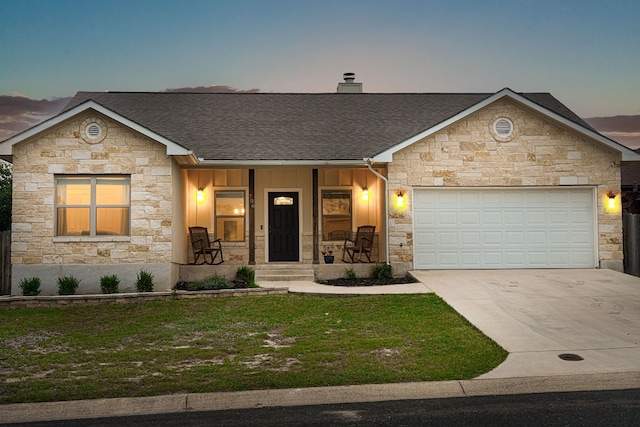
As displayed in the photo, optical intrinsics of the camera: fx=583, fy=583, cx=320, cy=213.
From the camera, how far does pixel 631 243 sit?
15531 millimetres

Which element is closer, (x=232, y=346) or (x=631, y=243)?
(x=232, y=346)

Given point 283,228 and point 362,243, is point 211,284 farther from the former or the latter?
point 362,243

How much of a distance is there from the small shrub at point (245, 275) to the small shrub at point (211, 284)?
43 cm

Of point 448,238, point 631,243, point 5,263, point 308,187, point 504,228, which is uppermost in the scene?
point 308,187

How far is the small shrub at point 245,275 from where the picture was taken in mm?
14577

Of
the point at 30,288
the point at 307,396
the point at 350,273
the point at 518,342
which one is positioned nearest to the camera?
the point at 307,396

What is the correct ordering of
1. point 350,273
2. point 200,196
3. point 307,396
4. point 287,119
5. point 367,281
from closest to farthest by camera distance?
point 307,396 → point 367,281 → point 350,273 → point 200,196 → point 287,119

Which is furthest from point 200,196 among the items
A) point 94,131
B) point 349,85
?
point 349,85

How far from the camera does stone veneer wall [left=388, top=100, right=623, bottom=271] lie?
15.4 metres

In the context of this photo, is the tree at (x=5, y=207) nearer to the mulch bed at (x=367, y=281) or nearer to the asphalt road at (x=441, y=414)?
the mulch bed at (x=367, y=281)

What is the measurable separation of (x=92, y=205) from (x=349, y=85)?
1156cm

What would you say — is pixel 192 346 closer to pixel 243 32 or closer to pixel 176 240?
pixel 176 240

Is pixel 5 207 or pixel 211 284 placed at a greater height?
pixel 5 207

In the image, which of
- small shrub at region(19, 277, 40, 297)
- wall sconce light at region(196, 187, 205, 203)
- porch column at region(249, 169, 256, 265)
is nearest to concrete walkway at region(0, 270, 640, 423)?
porch column at region(249, 169, 256, 265)
